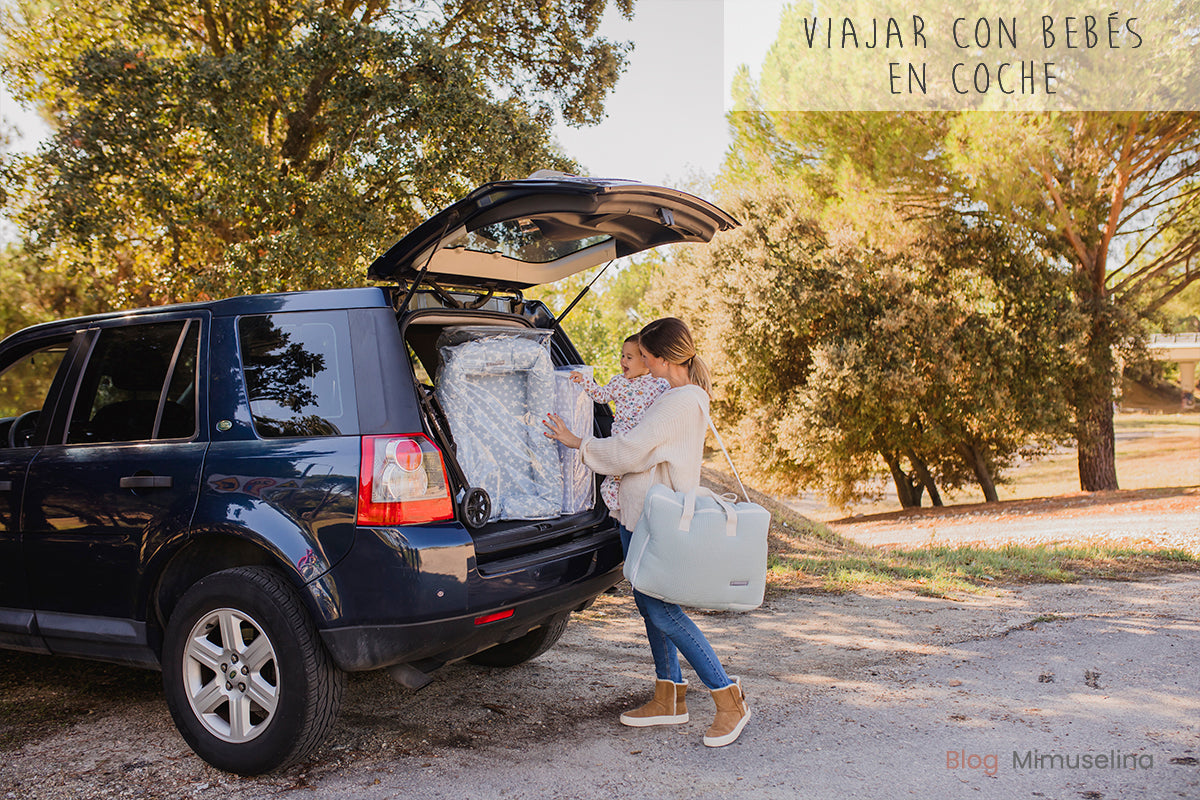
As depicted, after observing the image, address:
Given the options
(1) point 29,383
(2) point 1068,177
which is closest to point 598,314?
(2) point 1068,177

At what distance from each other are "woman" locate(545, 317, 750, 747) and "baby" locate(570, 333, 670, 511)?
0.16 metres

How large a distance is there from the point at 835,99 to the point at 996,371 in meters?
6.49

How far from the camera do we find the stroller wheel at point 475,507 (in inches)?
133

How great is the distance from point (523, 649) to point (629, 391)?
162 cm

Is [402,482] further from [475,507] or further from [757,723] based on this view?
[757,723]

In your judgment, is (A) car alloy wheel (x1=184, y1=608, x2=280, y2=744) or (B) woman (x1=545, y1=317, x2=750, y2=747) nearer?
(A) car alloy wheel (x1=184, y1=608, x2=280, y2=744)

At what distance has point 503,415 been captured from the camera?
158 inches

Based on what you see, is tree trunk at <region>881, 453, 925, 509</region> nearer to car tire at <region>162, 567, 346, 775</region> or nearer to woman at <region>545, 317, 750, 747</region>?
woman at <region>545, 317, 750, 747</region>

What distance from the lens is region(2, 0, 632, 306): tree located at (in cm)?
919

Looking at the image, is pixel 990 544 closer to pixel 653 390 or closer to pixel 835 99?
pixel 653 390

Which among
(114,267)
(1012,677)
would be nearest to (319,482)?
(1012,677)

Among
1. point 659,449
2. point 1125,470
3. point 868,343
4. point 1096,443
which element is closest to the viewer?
point 659,449

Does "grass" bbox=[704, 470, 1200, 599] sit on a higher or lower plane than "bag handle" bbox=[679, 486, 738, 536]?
lower

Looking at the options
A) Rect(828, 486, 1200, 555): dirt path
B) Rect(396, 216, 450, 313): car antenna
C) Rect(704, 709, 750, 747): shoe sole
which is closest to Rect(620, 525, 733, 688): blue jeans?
Rect(704, 709, 750, 747): shoe sole
